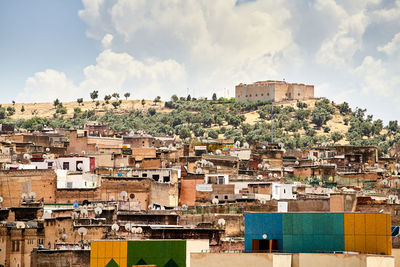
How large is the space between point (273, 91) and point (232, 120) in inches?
739

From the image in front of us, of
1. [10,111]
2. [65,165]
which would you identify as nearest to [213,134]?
[10,111]

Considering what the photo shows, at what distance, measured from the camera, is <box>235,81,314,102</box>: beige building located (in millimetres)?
191875

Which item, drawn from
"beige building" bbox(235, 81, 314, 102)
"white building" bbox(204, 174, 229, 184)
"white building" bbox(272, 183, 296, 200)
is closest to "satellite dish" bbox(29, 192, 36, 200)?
"white building" bbox(204, 174, 229, 184)

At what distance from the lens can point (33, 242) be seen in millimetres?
51469

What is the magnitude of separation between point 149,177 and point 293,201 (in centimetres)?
1225

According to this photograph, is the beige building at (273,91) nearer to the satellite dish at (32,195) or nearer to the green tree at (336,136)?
the green tree at (336,136)

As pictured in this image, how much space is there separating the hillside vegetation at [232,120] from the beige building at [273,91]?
93.8 inches

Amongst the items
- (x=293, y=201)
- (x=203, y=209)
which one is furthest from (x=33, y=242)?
(x=293, y=201)

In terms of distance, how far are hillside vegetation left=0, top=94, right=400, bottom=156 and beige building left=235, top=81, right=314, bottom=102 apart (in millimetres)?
2382

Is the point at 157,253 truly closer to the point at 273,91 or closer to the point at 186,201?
the point at 186,201

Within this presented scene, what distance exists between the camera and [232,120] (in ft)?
576

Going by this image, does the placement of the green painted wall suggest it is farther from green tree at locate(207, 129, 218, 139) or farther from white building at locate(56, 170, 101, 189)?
green tree at locate(207, 129, 218, 139)

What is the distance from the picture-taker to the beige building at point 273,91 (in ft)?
630

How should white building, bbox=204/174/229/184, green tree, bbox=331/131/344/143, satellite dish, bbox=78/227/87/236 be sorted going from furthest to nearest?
green tree, bbox=331/131/344/143
white building, bbox=204/174/229/184
satellite dish, bbox=78/227/87/236
